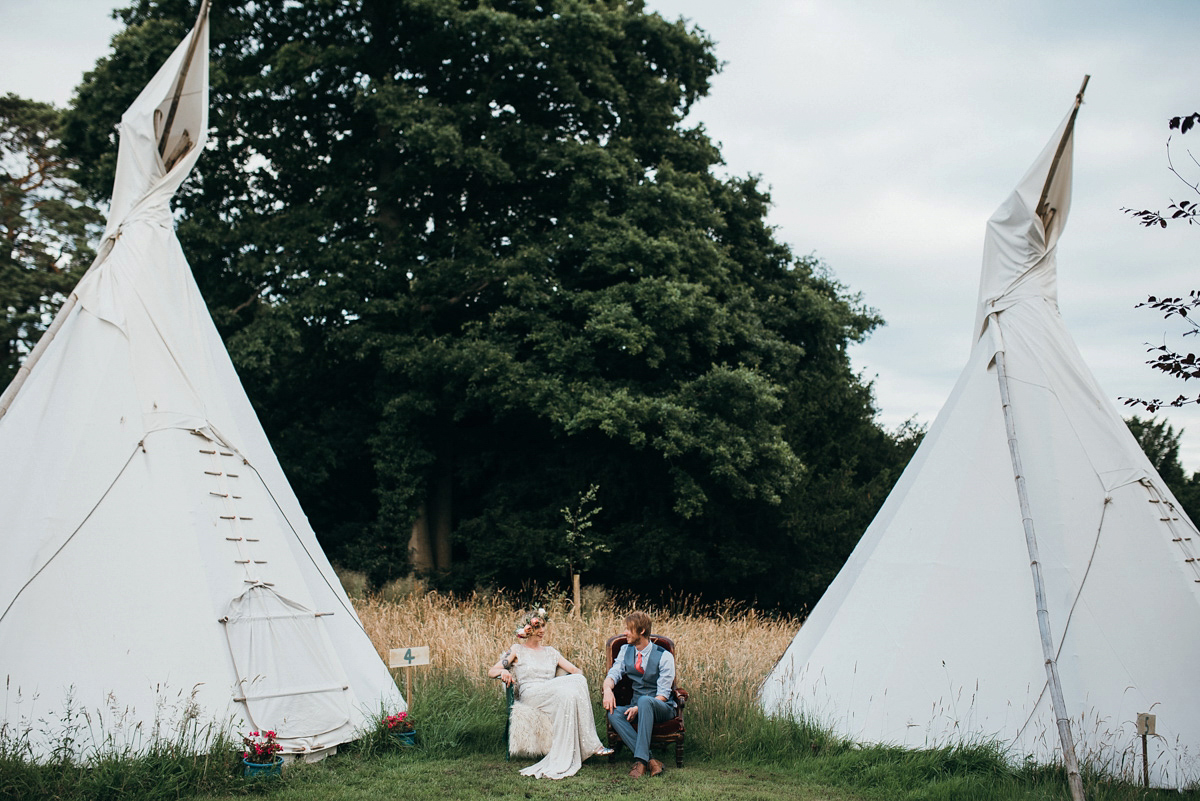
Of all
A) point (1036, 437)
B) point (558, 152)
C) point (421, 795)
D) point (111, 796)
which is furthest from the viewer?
point (558, 152)

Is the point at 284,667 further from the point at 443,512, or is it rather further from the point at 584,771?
the point at 443,512

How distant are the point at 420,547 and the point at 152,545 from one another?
394 inches

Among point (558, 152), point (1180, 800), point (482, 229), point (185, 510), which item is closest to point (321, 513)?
point (482, 229)

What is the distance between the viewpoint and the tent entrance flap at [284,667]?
5.70 m

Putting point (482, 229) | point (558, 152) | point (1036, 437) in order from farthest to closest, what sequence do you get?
1. point (482, 229)
2. point (558, 152)
3. point (1036, 437)

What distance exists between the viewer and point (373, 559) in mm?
15203

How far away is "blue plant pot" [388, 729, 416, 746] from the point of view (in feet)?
20.6

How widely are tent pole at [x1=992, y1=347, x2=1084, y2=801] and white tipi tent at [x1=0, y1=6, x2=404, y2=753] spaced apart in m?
4.35

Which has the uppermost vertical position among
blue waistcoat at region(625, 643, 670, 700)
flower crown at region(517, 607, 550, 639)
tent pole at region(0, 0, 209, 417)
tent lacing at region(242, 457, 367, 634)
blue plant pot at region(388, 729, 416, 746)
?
tent pole at region(0, 0, 209, 417)

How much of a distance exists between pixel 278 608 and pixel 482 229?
36.5ft

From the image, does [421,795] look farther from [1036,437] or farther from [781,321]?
[781,321]

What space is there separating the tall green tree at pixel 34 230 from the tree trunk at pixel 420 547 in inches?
311

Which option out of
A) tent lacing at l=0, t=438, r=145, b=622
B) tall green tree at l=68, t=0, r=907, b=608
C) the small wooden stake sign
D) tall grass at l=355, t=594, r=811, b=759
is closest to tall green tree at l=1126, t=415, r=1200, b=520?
tall green tree at l=68, t=0, r=907, b=608

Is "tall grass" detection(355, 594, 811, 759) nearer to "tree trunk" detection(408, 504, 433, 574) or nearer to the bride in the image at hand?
the bride
